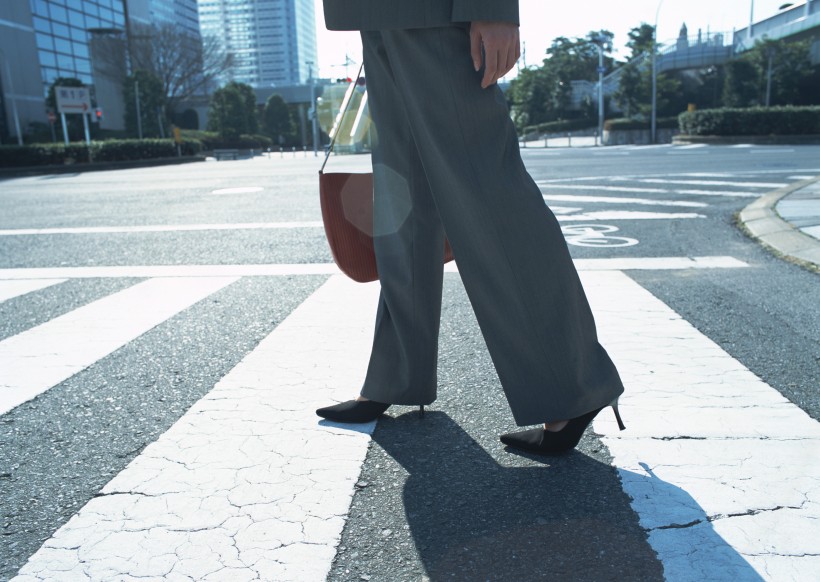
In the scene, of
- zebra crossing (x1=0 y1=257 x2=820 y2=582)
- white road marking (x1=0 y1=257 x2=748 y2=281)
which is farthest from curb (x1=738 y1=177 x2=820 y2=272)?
zebra crossing (x1=0 y1=257 x2=820 y2=582)

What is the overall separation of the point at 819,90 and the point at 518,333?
177 ft

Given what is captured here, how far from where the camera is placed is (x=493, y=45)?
4.84 feet

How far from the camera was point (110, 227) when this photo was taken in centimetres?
637

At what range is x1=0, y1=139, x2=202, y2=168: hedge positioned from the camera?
1021 inches

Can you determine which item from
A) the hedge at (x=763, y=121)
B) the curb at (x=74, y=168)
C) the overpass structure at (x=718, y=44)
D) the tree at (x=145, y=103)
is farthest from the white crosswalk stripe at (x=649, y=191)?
the tree at (x=145, y=103)

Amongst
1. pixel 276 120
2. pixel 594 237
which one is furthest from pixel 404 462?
pixel 276 120

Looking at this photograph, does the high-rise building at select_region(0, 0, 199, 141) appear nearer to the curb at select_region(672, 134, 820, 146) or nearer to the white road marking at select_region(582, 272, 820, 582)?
the curb at select_region(672, 134, 820, 146)

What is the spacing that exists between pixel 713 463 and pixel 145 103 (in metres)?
53.5

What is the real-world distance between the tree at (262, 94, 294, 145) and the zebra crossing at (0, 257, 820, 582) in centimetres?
8195

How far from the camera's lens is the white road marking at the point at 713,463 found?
4.09 ft

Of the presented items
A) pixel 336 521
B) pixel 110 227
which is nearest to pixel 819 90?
pixel 110 227

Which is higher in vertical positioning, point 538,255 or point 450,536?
point 538,255

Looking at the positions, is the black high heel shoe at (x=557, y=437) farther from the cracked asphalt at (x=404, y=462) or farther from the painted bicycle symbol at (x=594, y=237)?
the painted bicycle symbol at (x=594, y=237)

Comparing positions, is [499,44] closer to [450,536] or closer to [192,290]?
[450,536]
